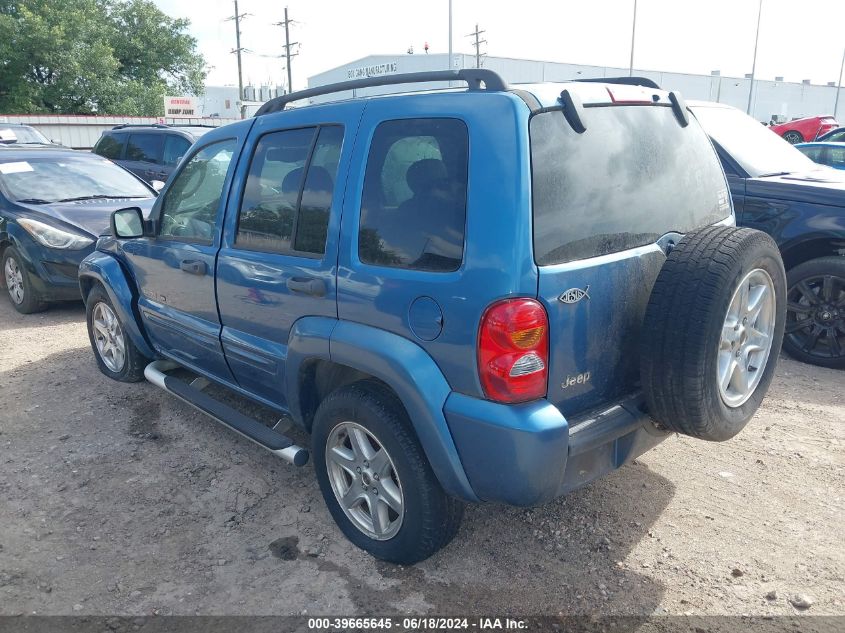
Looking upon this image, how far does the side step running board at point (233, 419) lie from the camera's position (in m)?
3.21

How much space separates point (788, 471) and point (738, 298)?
145cm

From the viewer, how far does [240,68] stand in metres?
43.1

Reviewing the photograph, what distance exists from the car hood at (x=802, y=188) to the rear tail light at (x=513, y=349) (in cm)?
374

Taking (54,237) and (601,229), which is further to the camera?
(54,237)

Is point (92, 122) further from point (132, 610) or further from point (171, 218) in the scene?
point (132, 610)

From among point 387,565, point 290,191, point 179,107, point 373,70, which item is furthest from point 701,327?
point 373,70

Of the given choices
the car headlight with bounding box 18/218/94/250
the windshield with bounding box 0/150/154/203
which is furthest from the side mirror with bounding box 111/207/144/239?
the windshield with bounding box 0/150/154/203

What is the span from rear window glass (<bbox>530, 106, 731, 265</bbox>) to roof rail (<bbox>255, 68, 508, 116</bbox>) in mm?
249

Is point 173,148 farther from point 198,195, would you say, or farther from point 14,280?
point 198,195

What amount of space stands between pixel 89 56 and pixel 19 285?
32.5 m

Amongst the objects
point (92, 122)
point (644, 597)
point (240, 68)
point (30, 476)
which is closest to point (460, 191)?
point (644, 597)

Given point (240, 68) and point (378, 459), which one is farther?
point (240, 68)

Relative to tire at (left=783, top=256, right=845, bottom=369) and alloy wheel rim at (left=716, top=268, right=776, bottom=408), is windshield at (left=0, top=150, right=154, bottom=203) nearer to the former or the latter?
tire at (left=783, top=256, right=845, bottom=369)

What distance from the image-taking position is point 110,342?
5.03 metres
